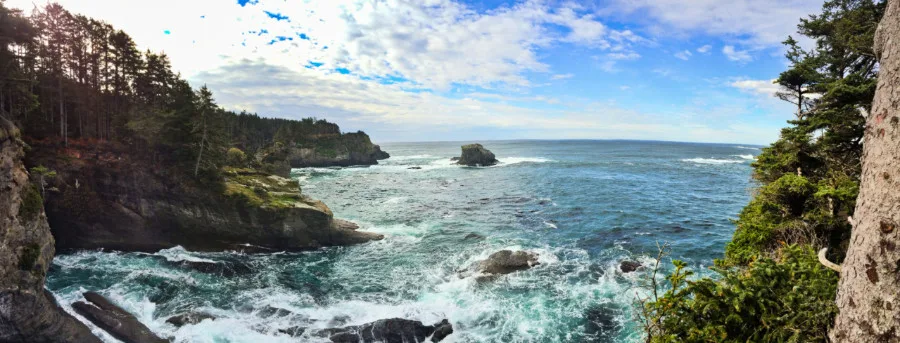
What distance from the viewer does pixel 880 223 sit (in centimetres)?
459

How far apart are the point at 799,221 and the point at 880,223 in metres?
12.2

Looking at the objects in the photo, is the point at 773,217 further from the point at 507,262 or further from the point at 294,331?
the point at 294,331

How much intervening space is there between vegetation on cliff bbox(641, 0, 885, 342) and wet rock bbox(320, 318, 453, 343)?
9382 mm

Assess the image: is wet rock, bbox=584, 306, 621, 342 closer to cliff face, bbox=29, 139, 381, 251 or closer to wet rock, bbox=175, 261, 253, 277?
cliff face, bbox=29, 139, 381, 251

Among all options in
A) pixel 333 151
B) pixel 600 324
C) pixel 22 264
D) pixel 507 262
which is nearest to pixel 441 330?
pixel 600 324

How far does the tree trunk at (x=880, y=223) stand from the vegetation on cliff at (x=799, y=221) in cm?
69

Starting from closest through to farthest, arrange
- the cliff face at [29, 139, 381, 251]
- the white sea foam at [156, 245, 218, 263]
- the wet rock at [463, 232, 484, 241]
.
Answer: the white sea foam at [156, 245, 218, 263], the cliff face at [29, 139, 381, 251], the wet rock at [463, 232, 484, 241]

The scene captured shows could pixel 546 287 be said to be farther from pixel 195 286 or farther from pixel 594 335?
pixel 195 286

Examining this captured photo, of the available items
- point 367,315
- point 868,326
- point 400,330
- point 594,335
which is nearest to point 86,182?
point 367,315

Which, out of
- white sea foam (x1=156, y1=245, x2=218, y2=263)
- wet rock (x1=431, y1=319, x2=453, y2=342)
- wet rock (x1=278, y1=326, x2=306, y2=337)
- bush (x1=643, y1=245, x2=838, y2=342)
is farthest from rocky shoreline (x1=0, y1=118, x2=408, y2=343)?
bush (x1=643, y1=245, x2=838, y2=342)

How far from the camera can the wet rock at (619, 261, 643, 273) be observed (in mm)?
23720

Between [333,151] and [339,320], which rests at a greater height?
[333,151]

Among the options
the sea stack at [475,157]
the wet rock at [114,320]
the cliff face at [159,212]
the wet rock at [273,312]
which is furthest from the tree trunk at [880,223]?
the sea stack at [475,157]

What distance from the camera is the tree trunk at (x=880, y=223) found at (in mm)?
4457
